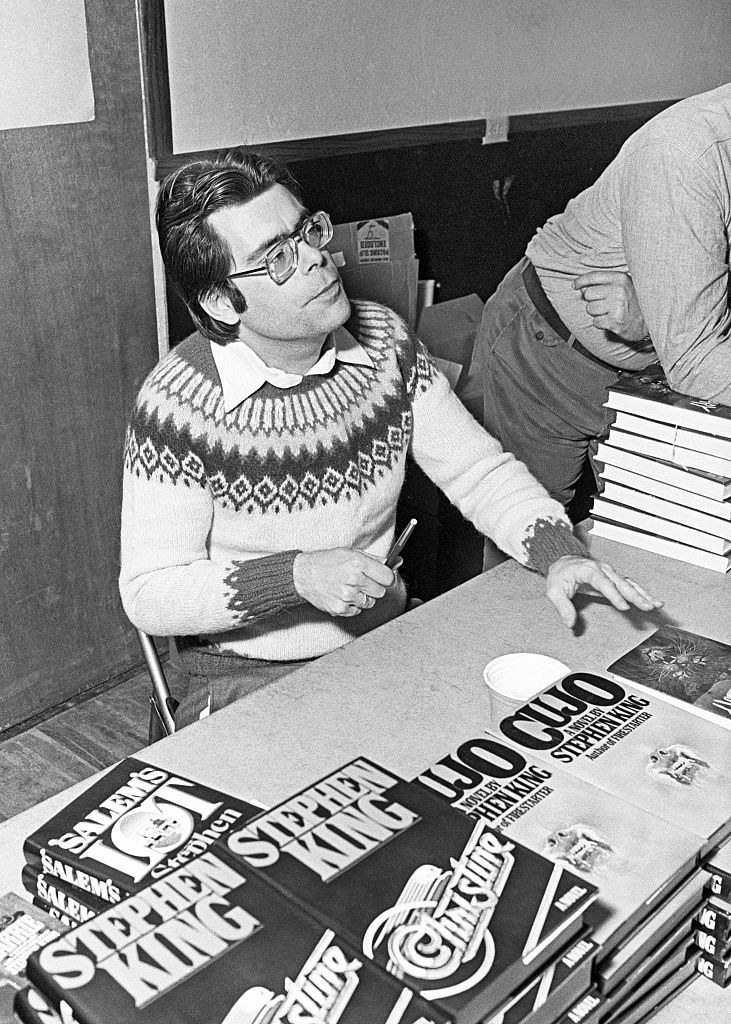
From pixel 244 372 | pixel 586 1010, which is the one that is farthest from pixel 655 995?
pixel 244 372

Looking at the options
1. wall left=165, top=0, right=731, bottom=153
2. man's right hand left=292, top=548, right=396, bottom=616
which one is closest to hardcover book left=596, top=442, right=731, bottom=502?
man's right hand left=292, top=548, right=396, bottom=616

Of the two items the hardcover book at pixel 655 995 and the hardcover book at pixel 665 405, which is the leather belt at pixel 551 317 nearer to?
the hardcover book at pixel 665 405

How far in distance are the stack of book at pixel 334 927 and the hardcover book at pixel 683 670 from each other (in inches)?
18.9

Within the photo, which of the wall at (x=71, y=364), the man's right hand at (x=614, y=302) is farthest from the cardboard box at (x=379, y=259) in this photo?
the man's right hand at (x=614, y=302)

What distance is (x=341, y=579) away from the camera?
1.57 metres

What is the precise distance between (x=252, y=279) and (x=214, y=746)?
28.9 inches

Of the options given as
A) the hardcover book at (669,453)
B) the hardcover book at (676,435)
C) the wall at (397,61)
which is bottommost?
the hardcover book at (669,453)

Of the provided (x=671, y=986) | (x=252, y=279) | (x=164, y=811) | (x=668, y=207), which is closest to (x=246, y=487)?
(x=252, y=279)

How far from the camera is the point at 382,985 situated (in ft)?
2.73

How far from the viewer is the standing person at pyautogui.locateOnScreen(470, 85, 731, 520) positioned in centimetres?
175

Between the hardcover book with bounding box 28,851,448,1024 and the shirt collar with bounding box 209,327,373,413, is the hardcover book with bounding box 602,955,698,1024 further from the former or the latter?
the shirt collar with bounding box 209,327,373,413

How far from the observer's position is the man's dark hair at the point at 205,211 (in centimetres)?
167

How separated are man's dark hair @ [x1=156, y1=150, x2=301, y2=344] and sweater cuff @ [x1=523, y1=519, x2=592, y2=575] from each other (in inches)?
23.5

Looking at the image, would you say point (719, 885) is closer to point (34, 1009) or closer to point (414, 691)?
point (414, 691)
